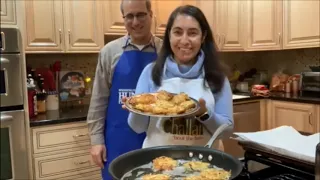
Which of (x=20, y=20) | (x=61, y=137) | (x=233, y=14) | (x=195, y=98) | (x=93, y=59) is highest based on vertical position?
(x=233, y=14)

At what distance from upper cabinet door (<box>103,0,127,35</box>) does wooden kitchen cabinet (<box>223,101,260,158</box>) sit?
1.11 metres

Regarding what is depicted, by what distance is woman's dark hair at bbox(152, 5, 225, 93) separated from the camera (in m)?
1.14

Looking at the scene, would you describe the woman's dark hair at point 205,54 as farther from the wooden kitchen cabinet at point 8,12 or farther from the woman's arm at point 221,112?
the wooden kitchen cabinet at point 8,12

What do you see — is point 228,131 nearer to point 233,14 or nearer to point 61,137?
point 61,137

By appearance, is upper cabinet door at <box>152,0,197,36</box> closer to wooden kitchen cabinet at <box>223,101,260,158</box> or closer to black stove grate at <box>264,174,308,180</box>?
wooden kitchen cabinet at <box>223,101,260,158</box>

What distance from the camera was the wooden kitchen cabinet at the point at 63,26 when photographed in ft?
7.13

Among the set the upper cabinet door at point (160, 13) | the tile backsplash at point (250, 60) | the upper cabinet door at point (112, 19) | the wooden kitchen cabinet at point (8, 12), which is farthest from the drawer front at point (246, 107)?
the wooden kitchen cabinet at point (8, 12)

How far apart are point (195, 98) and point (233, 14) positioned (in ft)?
6.92

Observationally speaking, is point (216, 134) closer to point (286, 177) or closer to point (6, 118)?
point (286, 177)

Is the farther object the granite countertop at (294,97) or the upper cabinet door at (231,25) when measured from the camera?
the upper cabinet door at (231,25)

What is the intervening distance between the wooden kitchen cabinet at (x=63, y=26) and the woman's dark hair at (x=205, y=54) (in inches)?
48.8

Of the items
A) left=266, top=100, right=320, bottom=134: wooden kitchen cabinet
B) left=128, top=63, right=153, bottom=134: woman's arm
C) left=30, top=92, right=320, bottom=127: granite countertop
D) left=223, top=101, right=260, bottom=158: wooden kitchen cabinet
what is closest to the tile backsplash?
left=30, top=92, right=320, bottom=127: granite countertop

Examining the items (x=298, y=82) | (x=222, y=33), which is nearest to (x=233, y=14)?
(x=222, y=33)

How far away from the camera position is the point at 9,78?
1.83 m
